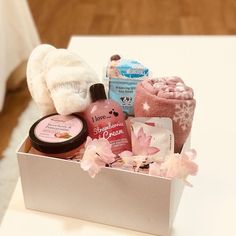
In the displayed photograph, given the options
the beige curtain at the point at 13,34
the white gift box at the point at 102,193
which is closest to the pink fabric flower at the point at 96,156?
the white gift box at the point at 102,193

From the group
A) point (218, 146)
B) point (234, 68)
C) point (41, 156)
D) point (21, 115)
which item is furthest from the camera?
point (21, 115)

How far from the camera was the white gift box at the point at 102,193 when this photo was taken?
55 cm

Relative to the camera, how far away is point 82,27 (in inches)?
85.8

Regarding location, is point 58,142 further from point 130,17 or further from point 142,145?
point 130,17

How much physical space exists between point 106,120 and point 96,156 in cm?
7

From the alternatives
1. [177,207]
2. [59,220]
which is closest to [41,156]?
[59,220]

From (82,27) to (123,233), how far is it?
170 cm

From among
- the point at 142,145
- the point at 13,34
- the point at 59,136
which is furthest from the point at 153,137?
the point at 13,34

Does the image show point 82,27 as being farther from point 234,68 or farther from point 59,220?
point 59,220

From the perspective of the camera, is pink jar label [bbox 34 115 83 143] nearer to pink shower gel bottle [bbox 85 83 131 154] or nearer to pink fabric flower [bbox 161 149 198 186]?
pink shower gel bottle [bbox 85 83 131 154]

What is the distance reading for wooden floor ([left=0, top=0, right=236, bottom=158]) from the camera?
2117 mm

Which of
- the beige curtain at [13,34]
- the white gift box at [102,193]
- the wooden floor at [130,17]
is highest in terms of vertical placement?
the white gift box at [102,193]

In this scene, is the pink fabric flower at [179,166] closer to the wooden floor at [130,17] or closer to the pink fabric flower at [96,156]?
the pink fabric flower at [96,156]

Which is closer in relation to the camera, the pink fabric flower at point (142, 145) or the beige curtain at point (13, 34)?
the pink fabric flower at point (142, 145)
